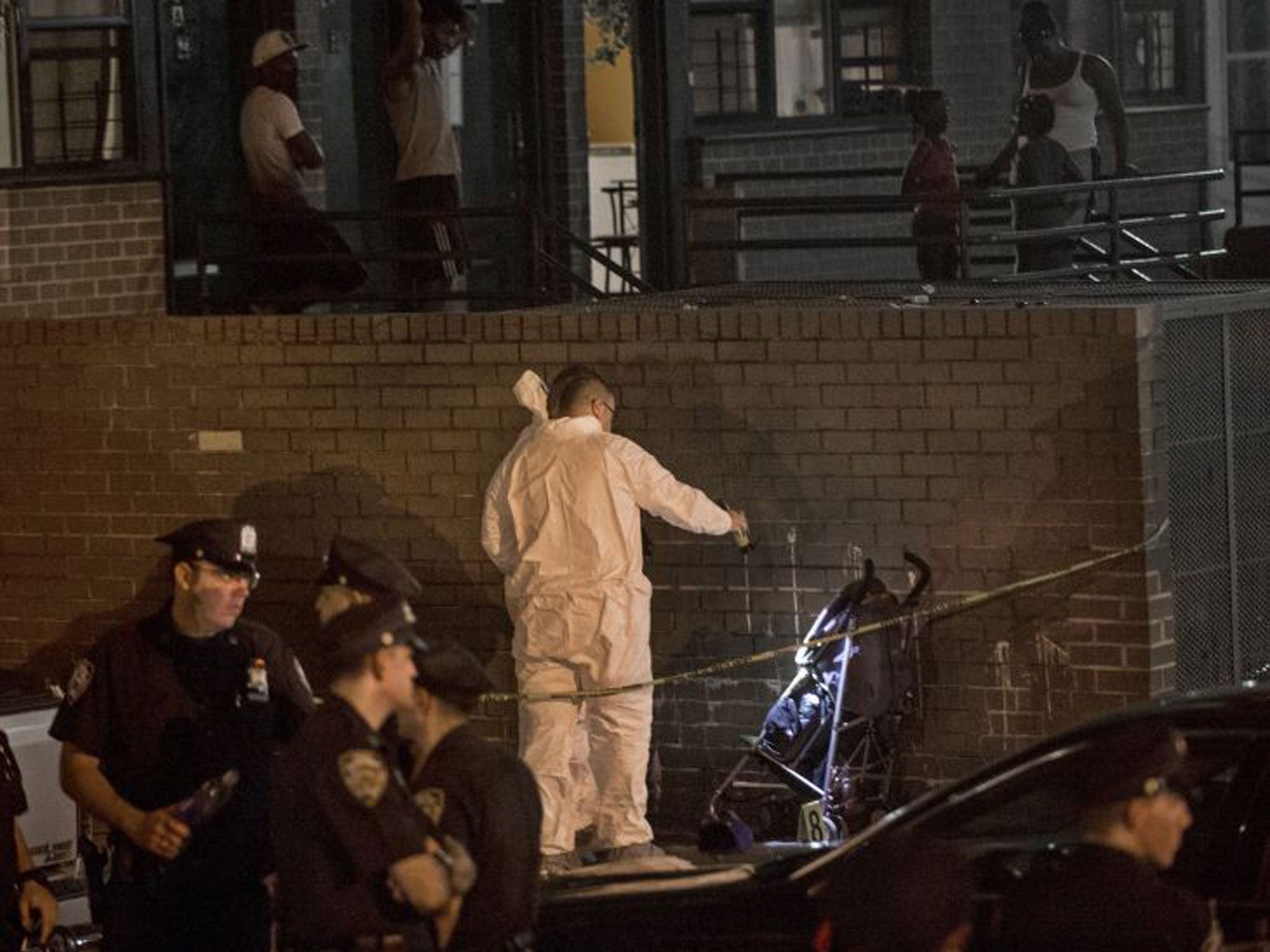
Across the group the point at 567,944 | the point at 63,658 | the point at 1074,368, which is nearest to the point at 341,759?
the point at 567,944

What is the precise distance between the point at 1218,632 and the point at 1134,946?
5.80m

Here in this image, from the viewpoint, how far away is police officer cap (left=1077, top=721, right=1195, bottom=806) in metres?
5.65

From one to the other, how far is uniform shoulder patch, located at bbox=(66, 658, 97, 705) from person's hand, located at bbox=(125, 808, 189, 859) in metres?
0.40

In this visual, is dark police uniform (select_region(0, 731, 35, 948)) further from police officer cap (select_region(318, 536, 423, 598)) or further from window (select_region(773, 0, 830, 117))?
window (select_region(773, 0, 830, 117))

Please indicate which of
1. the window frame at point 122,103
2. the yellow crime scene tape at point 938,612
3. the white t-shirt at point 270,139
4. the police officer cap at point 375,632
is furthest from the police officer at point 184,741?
the white t-shirt at point 270,139

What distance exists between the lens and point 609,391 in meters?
11.4

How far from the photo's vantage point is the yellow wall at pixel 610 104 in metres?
25.6

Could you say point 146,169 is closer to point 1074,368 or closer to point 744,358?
point 744,358

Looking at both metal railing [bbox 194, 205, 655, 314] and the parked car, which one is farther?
metal railing [bbox 194, 205, 655, 314]

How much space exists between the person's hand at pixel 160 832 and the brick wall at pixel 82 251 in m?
6.17

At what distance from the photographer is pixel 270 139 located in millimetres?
13875

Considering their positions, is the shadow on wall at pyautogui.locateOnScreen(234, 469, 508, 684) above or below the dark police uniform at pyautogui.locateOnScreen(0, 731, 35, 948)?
above

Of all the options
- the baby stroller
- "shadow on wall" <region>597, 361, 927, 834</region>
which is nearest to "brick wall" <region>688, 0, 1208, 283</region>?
"shadow on wall" <region>597, 361, 927, 834</region>

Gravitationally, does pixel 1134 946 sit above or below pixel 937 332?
below
